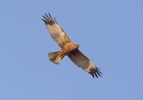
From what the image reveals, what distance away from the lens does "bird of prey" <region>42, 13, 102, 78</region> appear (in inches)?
714

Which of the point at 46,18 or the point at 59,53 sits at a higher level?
the point at 46,18

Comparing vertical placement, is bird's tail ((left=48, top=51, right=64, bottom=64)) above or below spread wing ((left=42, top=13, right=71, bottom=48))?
below

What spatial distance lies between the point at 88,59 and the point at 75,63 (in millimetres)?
669

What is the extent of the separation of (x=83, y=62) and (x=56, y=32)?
1970 mm

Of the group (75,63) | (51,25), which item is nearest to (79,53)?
(75,63)

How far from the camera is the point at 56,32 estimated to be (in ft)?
61.8

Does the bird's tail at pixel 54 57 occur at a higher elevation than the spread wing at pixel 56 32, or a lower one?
lower

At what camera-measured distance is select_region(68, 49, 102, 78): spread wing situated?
18694mm

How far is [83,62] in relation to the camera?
19.0 m

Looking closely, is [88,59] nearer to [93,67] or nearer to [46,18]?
[93,67]

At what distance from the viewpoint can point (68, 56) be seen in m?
19.0

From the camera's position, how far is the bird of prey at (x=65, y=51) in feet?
59.5

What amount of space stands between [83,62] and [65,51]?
1364 millimetres

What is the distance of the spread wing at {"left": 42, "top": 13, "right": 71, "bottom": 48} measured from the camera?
1847 cm
